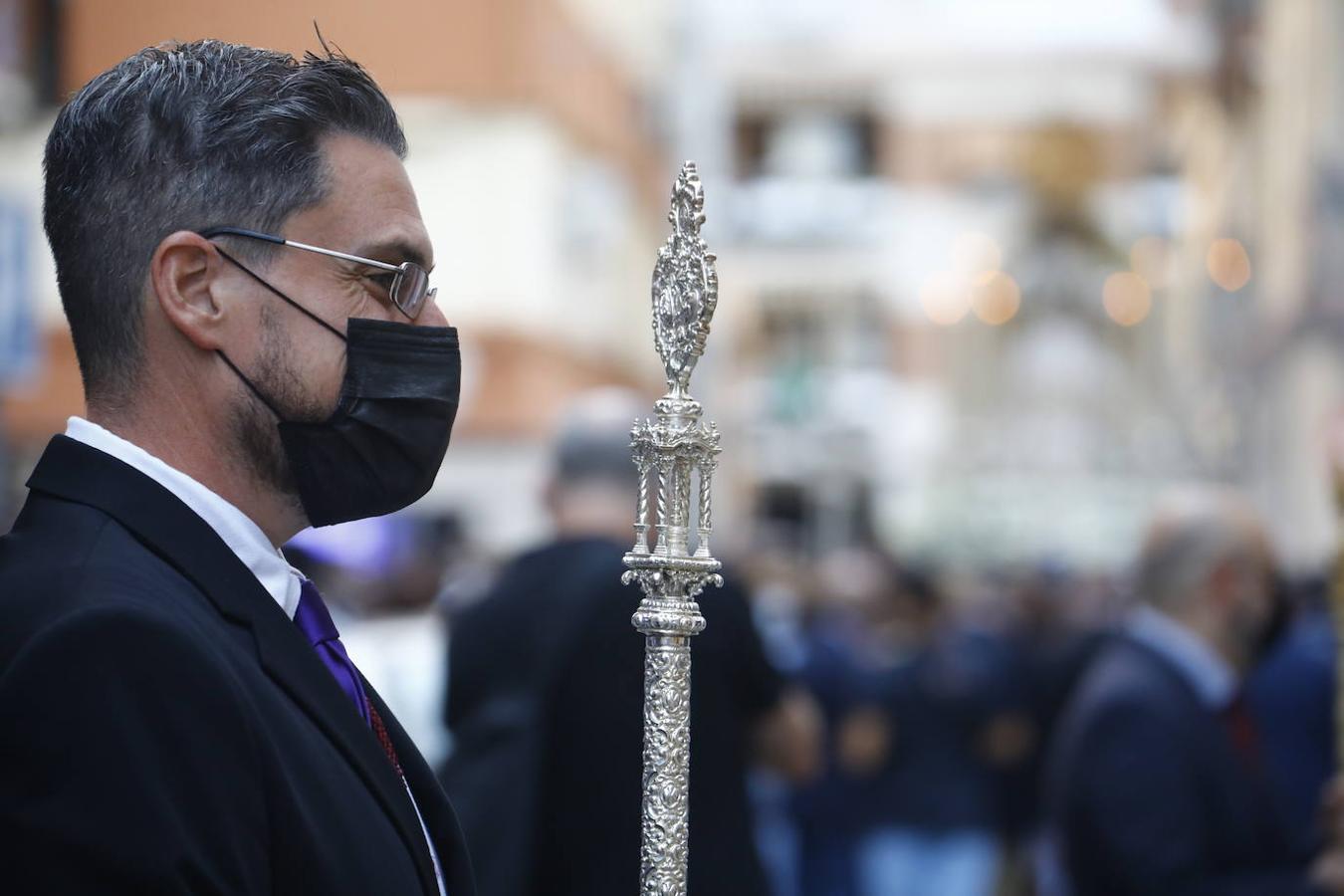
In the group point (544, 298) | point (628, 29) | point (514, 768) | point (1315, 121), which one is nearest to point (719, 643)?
point (514, 768)

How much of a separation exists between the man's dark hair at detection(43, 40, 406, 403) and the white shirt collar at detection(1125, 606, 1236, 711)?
141 inches

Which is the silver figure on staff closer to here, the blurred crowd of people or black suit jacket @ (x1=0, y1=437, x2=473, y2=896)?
black suit jacket @ (x1=0, y1=437, x2=473, y2=896)

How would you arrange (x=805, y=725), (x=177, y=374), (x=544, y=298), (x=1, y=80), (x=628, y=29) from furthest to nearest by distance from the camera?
(x=628, y=29) → (x=544, y=298) → (x=1, y=80) → (x=805, y=725) → (x=177, y=374)

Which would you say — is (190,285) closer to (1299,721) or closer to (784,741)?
(784,741)

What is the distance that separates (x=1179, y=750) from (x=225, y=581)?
3433 millimetres

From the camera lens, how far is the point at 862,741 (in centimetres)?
1104

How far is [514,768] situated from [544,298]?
18677mm

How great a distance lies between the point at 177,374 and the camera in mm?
2289

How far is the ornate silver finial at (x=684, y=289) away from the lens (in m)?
2.47

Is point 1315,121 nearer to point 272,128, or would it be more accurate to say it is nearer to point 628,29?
point 628,29

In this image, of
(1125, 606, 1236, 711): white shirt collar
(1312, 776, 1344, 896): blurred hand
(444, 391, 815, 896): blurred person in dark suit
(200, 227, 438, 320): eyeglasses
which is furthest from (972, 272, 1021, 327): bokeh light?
(200, 227, 438, 320): eyeglasses

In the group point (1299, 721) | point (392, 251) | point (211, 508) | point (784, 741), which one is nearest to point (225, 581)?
point (211, 508)

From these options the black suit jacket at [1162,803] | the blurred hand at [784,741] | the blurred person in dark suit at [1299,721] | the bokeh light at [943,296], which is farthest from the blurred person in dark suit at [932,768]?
the bokeh light at [943,296]

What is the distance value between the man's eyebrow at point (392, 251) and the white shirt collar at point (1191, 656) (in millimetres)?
3420
